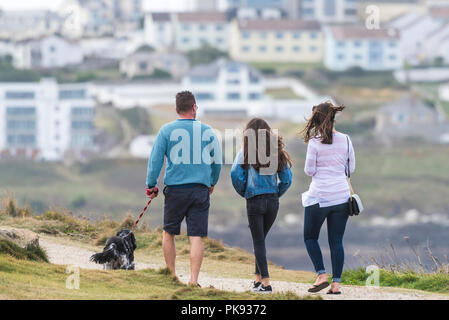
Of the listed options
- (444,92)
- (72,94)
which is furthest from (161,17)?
(444,92)

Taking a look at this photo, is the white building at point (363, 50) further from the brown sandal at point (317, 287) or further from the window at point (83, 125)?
the brown sandal at point (317, 287)

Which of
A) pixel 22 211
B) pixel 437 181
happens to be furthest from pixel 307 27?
pixel 22 211

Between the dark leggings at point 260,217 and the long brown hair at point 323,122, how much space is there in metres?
0.55

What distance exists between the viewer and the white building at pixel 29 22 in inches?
4843

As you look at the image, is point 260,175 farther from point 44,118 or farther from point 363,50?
point 363,50

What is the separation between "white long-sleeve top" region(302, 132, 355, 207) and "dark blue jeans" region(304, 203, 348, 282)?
0.17 ft

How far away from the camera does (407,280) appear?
906 cm

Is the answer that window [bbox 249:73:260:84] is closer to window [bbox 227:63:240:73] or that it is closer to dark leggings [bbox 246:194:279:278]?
window [bbox 227:63:240:73]

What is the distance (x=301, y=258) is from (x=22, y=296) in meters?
49.8

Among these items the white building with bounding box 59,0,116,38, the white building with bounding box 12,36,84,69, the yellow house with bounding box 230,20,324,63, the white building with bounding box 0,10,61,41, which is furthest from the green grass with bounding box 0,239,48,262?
the white building with bounding box 0,10,61,41

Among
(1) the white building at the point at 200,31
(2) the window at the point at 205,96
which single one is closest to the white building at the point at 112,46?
(1) the white building at the point at 200,31
